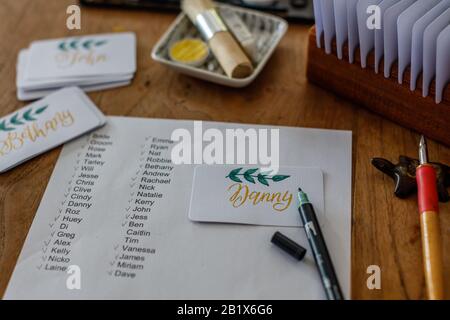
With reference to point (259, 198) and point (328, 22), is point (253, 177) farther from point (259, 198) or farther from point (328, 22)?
point (328, 22)

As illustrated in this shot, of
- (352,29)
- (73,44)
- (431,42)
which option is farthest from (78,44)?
(431,42)

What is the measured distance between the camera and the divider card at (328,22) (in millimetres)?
658

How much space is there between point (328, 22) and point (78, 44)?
41 centimetres

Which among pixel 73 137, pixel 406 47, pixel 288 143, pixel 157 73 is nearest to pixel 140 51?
pixel 157 73

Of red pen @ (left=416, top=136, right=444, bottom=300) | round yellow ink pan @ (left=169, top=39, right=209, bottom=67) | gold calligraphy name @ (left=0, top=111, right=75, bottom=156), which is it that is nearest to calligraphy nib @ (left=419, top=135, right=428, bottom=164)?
red pen @ (left=416, top=136, right=444, bottom=300)

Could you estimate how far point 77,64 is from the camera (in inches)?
31.9

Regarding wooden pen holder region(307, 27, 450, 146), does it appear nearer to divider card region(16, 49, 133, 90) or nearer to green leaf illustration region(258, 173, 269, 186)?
green leaf illustration region(258, 173, 269, 186)

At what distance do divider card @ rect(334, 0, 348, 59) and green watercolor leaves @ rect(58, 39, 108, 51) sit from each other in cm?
39

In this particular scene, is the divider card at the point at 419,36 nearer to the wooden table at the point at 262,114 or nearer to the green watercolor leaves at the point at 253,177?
the wooden table at the point at 262,114

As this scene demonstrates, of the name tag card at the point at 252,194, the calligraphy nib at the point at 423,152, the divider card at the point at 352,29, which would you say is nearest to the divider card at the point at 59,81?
the name tag card at the point at 252,194

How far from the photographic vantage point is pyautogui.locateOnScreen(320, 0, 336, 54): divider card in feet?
2.16
